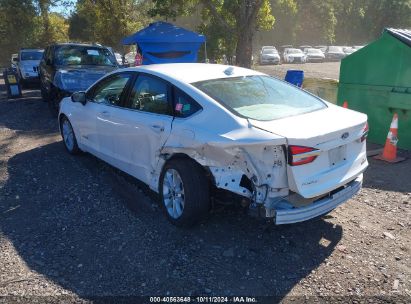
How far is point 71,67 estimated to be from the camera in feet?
32.1

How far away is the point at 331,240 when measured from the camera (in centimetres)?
389

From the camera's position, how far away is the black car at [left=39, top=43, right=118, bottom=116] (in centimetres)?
900

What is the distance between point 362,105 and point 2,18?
33.1 metres

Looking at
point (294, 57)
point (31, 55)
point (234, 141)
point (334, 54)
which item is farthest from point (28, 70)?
point (334, 54)

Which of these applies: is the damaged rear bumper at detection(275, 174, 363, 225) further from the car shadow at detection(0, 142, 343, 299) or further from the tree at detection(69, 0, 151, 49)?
the tree at detection(69, 0, 151, 49)

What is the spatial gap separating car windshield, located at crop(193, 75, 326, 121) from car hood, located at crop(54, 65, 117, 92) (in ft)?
17.9

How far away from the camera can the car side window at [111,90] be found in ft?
16.3

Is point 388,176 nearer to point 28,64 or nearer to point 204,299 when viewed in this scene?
point 204,299

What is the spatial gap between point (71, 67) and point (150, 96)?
20.1 ft

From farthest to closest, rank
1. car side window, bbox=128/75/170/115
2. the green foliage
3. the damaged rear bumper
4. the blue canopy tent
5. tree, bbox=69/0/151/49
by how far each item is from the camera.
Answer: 1. tree, bbox=69/0/151/49
2. the green foliage
3. the blue canopy tent
4. car side window, bbox=128/75/170/115
5. the damaged rear bumper

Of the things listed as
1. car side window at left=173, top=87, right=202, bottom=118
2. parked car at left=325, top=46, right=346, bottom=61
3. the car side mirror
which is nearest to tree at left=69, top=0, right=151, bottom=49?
the car side mirror

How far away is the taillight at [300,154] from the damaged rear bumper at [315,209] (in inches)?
16.2

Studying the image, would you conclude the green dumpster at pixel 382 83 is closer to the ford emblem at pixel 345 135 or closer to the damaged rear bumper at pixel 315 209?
the damaged rear bumper at pixel 315 209

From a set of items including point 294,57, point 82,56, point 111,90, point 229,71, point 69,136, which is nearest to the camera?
point 229,71
